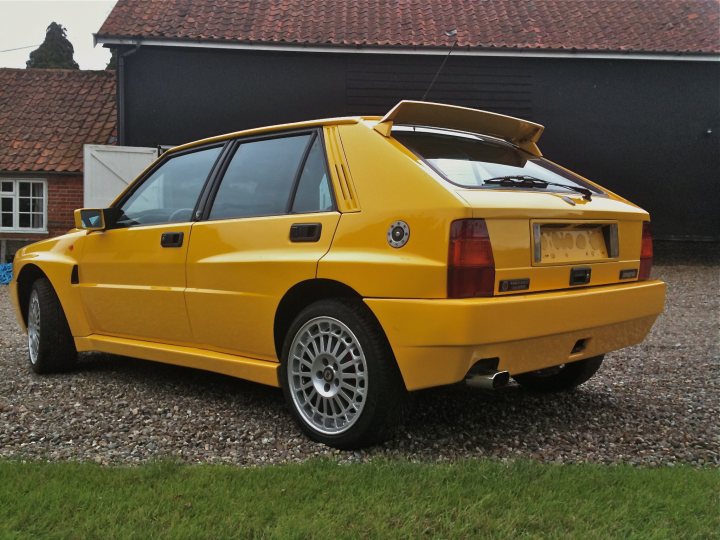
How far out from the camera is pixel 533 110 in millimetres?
13656

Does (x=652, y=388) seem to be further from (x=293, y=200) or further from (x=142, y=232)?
(x=142, y=232)

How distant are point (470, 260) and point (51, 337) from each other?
3236 millimetres

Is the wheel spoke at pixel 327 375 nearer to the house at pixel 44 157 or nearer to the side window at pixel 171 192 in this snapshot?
the side window at pixel 171 192

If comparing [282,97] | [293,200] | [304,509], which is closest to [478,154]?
[293,200]

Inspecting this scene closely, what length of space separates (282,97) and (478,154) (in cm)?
1072

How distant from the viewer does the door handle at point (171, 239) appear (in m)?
3.70

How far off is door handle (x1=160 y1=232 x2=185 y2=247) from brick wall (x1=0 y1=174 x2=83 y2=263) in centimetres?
1233

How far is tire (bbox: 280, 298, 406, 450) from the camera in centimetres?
280

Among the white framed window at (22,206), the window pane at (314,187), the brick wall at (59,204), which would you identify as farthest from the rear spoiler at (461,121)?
the white framed window at (22,206)

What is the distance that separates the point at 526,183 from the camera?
121 inches

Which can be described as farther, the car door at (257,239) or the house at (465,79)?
the house at (465,79)

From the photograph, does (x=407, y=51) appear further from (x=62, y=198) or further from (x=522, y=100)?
(x=62, y=198)

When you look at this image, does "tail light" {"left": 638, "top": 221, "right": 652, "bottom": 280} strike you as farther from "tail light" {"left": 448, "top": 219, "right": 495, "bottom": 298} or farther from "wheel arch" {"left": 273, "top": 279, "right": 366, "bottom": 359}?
"wheel arch" {"left": 273, "top": 279, "right": 366, "bottom": 359}

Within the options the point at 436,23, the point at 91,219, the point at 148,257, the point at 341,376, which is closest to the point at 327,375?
the point at 341,376
